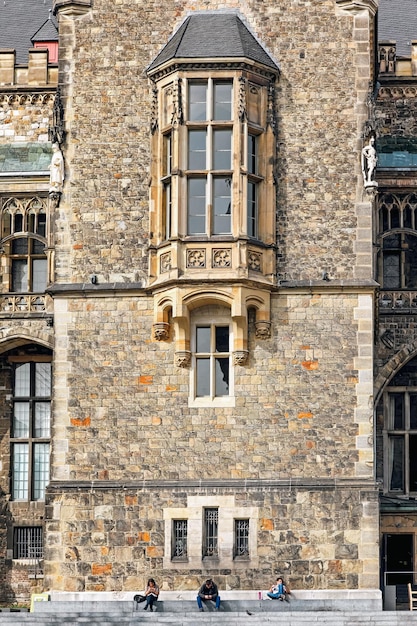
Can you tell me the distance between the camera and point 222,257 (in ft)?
119

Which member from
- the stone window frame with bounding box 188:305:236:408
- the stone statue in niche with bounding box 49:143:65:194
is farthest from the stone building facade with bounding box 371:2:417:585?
the stone statue in niche with bounding box 49:143:65:194

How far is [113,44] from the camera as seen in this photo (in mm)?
37844

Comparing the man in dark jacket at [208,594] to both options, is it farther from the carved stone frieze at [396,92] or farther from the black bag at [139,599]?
the carved stone frieze at [396,92]

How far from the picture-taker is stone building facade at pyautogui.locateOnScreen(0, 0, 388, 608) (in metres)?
35.8

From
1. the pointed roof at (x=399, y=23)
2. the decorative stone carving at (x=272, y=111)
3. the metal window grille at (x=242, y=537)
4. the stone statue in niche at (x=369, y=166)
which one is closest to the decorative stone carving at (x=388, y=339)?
the stone statue in niche at (x=369, y=166)

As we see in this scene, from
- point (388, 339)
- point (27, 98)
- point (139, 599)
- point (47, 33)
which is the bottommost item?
point (139, 599)

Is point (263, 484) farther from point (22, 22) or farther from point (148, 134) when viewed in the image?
point (22, 22)

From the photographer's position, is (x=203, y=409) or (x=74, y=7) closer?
(x=203, y=409)

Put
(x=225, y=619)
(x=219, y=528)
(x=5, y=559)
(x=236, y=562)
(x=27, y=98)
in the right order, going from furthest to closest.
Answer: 1. (x=27, y=98)
2. (x=5, y=559)
3. (x=219, y=528)
4. (x=236, y=562)
5. (x=225, y=619)

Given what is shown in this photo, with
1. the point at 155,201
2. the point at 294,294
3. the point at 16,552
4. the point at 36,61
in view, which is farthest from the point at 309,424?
the point at 36,61

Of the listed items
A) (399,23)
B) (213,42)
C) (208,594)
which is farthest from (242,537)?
(399,23)

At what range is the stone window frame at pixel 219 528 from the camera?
1400 inches

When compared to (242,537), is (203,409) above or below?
above

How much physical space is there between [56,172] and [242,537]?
27.2 feet
